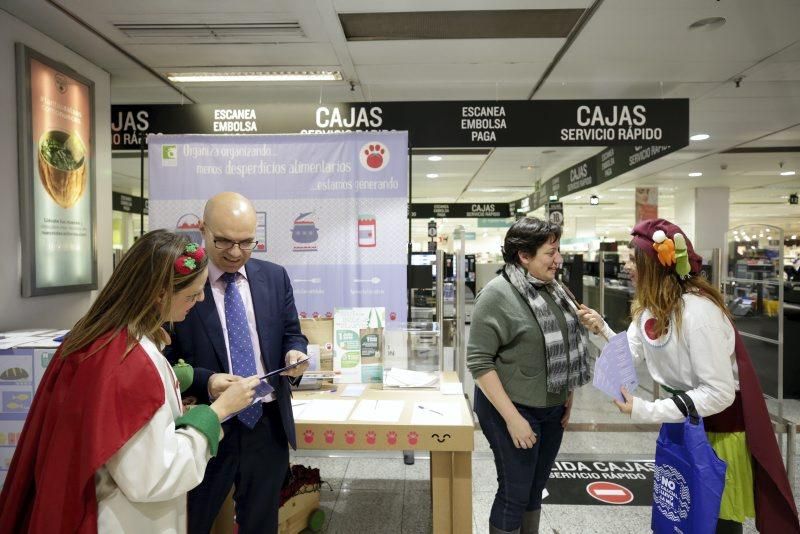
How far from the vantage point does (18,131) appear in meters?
3.17

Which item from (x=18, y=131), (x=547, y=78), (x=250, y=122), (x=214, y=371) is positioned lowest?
(x=214, y=371)

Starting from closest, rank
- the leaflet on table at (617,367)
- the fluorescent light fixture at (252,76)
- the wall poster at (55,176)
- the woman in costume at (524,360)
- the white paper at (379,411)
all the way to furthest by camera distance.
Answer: the leaflet on table at (617,367)
the woman in costume at (524,360)
the white paper at (379,411)
the wall poster at (55,176)
the fluorescent light fixture at (252,76)

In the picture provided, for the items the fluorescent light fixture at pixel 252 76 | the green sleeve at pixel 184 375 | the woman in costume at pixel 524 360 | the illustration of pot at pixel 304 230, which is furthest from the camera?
the fluorescent light fixture at pixel 252 76

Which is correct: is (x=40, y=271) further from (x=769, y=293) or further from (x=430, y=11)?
(x=769, y=293)

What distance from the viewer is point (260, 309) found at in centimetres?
204

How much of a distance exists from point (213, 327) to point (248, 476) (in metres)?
0.61

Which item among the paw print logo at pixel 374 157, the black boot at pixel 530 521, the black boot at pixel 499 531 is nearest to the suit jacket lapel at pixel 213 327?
the black boot at pixel 499 531

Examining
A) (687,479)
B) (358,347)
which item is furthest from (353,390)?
(687,479)

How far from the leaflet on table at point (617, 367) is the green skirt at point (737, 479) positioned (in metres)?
0.42

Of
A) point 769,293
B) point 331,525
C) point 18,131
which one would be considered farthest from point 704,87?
point 18,131

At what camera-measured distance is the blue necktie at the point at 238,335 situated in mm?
1975

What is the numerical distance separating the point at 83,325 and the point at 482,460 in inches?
127

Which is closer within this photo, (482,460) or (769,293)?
(482,460)

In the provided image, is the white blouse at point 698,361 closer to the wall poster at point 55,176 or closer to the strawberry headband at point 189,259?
the strawberry headband at point 189,259
